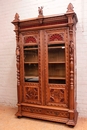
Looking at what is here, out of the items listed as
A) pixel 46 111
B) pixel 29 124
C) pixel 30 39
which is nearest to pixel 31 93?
pixel 46 111

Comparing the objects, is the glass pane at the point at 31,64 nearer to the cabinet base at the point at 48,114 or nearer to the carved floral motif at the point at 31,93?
the carved floral motif at the point at 31,93

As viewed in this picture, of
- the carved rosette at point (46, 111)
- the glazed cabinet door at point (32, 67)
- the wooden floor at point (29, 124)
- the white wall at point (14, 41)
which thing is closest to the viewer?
the wooden floor at point (29, 124)

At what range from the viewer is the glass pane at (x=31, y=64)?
3.04 m

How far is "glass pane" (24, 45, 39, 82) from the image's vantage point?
3.04m

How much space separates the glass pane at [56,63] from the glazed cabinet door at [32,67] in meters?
0.23

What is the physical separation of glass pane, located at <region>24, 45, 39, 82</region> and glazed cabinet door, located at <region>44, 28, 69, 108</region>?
0.32m

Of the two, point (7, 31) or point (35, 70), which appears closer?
point (35, 70)

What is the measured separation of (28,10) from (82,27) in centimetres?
151

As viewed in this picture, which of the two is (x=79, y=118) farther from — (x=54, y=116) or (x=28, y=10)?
(x=28, y=10)

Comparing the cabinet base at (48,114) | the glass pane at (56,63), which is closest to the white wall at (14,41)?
the glass pane at (56,63)

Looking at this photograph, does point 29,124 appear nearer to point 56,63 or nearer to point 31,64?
point 31,64

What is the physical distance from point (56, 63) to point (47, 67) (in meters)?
0.22

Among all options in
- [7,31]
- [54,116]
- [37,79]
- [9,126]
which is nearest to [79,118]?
[54,116]

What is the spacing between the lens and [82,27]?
3.01 m
